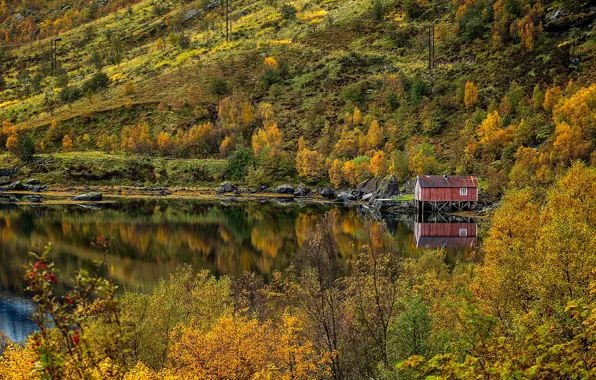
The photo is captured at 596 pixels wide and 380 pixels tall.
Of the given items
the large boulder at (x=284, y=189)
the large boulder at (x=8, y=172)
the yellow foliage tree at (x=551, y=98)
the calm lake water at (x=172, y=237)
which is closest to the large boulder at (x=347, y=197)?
the calm lake water at (x=172, y=237)

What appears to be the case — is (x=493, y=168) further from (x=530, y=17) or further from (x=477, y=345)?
(x=477, y=345)

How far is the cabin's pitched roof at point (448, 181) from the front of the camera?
327 feet

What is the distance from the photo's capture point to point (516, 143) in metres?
104

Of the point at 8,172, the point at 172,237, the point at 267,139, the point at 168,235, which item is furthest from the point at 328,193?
the point at 8,172

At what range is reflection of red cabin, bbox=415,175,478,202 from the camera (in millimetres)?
99438

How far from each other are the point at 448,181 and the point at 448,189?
1.55 metres

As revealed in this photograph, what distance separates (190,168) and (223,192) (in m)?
16.9

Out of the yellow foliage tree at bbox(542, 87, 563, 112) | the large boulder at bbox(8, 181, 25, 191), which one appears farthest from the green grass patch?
the large boulder at bbox(8, 181, 25, 191)

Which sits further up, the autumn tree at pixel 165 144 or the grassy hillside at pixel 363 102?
the grassy hillside at pixel 363 102

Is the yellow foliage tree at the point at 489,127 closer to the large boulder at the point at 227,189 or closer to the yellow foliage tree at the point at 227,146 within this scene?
the large boulder at the point at 227,189

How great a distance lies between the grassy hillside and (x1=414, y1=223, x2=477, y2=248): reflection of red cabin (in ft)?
57.4

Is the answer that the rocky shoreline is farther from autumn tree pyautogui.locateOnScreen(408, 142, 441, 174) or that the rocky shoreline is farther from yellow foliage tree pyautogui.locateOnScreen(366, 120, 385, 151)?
yellow foliage tree pyautogui.locateOnScreen(366, 120, 385, 151)

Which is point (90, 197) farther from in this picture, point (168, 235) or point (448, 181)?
point (448, 181)

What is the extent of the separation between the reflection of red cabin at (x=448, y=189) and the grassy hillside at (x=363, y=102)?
14.4ft
